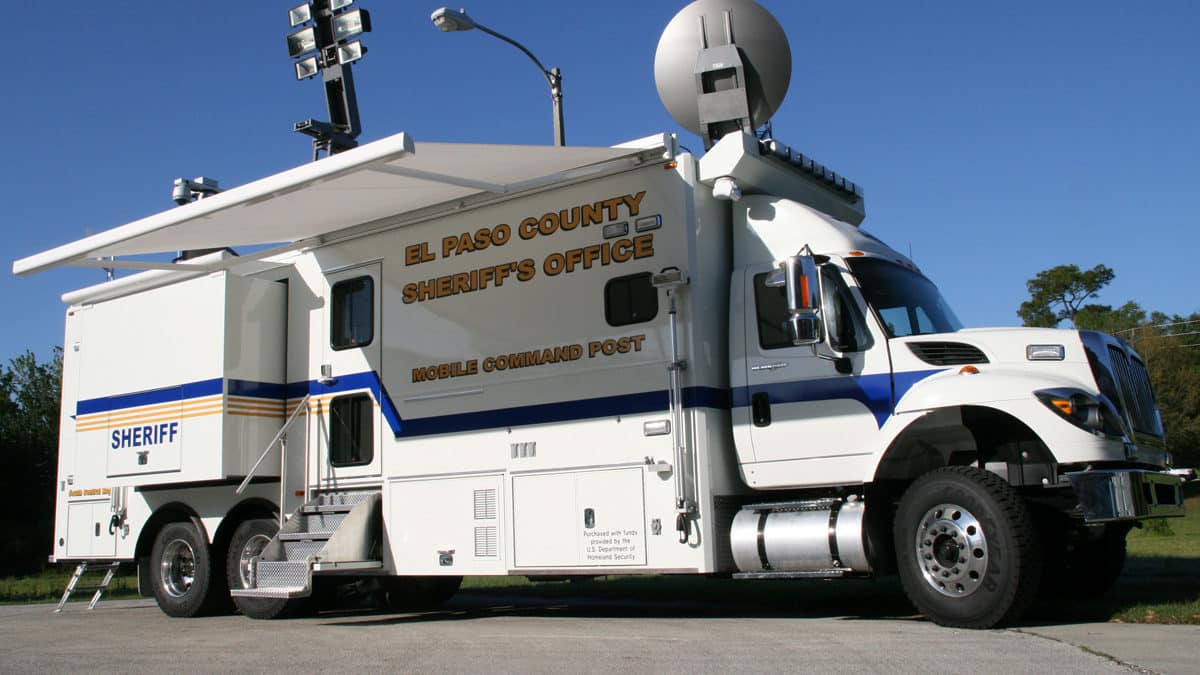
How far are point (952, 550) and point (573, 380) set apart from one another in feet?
11.0

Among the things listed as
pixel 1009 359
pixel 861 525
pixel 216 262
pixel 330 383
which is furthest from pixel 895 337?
pixel 216 262

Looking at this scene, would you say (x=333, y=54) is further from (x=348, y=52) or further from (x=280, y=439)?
(x=280, y=439)

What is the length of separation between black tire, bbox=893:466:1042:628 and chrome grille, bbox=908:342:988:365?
80cm

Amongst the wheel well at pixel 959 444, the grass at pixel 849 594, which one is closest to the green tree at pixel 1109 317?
the grass at pixel 849 594

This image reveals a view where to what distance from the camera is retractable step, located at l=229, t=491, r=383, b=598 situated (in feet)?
32.7

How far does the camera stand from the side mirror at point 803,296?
26.2 ft

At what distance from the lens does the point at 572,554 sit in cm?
913

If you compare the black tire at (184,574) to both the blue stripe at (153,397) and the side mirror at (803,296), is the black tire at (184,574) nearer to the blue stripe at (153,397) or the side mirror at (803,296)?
the blue stripe at (153,397)

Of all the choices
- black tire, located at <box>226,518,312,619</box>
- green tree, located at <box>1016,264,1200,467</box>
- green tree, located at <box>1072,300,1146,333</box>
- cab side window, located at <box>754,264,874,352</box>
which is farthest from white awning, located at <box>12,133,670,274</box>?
green tree, located at <box>1072,300,1146,333</box>

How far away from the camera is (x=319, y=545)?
1031 cm

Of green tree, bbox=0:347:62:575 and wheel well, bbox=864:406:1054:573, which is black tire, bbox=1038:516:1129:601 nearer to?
wheel well, bbox=864:406:1054:573

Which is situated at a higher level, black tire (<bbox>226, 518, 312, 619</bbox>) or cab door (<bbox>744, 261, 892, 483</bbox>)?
cab door (<bbox>744, 261, 892, 483</bbox>)

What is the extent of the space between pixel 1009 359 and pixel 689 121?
4.38 metres

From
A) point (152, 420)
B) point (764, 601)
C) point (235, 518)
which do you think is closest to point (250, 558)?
point (235, 518)
